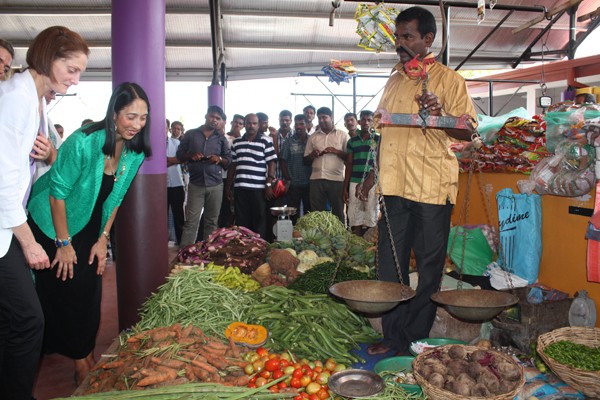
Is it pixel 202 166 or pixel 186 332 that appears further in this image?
pixel 202 166

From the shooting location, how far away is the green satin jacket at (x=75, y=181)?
8.62 feet

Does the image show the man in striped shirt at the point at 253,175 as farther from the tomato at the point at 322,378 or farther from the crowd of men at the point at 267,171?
the tomato at the point at 322,378

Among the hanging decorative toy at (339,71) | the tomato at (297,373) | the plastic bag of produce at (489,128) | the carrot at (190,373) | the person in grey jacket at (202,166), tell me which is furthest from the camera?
the hanging decorative toy at (339,71)

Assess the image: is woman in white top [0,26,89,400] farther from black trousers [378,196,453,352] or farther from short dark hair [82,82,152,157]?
black trousers [378,196,453,352]

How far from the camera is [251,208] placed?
6.82 meters

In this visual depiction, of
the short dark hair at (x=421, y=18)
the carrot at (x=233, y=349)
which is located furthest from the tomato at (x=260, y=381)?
the short dark hair at (x=421, y=18)

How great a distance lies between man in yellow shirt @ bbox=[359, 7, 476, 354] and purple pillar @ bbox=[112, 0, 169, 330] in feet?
5.98

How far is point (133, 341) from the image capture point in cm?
276

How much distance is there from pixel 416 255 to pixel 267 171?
4.01 meters

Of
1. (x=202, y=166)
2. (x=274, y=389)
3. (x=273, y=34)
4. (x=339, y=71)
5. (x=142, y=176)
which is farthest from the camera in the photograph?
(x=273, y=34)

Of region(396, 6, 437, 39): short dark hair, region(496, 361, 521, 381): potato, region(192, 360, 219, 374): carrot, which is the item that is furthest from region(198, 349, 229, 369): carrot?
region(396, 6, 437, 39): short dark hair

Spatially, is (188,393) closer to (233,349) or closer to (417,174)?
(233,349)

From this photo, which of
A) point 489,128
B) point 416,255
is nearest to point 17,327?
point 416,255

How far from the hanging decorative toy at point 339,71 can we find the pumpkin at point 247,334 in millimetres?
6958
